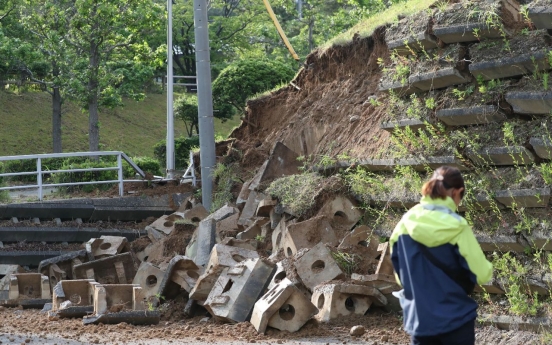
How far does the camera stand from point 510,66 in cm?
1018

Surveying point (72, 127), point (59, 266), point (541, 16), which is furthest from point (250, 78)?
point (541, 16)

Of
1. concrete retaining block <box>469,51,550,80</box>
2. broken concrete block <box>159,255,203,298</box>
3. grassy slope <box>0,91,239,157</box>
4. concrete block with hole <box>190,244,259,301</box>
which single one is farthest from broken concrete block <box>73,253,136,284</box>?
grassy slope <box>0,91,239,157</box>

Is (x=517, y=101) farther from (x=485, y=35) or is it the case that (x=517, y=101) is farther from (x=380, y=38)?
(x=380, y=38)

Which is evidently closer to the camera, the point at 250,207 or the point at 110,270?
the point at 110,270

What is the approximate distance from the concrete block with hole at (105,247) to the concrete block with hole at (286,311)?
609cm

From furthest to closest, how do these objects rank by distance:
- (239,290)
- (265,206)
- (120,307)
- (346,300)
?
1. (265,206)
2. (120,307)
3. (239,290)
4. (346,300)

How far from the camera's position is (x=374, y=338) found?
10.0 m

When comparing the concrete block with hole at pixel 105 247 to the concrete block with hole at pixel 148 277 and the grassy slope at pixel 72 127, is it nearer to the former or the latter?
the concrete block with hole at pixel 148 277

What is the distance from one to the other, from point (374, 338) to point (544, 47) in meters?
3.67

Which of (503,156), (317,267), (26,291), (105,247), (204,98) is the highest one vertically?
(204,98)

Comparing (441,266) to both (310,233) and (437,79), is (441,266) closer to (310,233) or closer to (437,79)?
(437,79)

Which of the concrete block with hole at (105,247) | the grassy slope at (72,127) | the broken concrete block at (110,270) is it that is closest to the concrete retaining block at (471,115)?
the broken concrete block at (110,270)

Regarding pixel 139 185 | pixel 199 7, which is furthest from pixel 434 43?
pixel 139 185

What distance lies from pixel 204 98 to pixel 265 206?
157 inches
